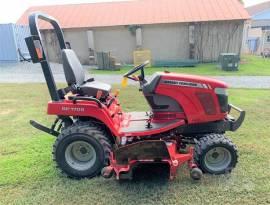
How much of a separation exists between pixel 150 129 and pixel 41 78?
915cm

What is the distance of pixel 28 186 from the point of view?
3125mm

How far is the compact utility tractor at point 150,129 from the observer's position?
10.0 feet

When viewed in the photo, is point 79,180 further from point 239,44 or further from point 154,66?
point 239,44

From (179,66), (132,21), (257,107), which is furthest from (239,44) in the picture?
(257,107)

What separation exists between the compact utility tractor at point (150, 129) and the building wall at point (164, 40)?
13009mm

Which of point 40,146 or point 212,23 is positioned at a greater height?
point 212,23

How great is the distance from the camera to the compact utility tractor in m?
3.05

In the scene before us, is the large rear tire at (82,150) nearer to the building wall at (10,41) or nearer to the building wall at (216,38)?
the building wall at (10,41)

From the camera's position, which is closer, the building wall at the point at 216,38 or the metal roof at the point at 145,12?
the building wall at the point at 216,38

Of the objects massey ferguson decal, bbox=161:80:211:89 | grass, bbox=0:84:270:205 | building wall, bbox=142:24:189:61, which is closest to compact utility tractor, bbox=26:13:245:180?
massey ferguson decal, bbox=161:80:211:89

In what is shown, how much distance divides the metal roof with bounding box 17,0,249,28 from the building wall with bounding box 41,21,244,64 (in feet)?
1.18

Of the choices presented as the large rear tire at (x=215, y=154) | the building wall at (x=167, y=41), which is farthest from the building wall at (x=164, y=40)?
the large rear tire at (x=215, y=154)

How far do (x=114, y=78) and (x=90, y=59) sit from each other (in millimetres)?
6076

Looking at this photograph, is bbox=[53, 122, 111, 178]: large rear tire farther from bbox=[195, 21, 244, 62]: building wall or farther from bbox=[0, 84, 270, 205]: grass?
bbox=[195, 21, 244, 62]: building wall
